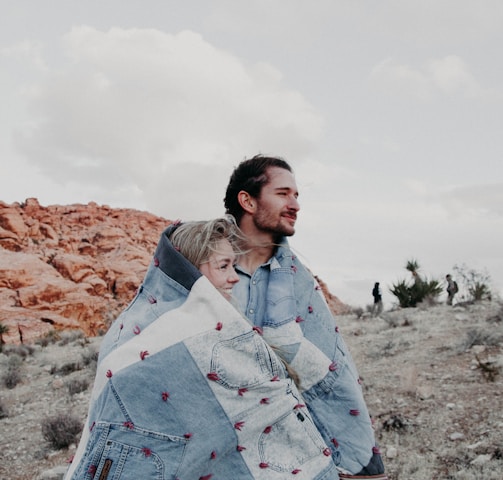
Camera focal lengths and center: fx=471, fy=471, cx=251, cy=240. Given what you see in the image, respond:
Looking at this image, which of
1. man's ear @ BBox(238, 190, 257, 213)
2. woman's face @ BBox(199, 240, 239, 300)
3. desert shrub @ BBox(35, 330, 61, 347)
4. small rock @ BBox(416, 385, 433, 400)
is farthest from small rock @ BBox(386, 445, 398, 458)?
desert shrub @ BBox(35, 330, 61, 347)

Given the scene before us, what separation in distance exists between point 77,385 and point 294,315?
25.5 ft

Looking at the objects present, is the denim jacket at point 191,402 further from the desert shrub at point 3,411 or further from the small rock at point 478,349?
the desert shrub at point 3,411

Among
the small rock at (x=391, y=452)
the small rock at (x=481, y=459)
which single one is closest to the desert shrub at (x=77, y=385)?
the small rock at (x=391, y=452)

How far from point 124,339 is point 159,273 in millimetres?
327

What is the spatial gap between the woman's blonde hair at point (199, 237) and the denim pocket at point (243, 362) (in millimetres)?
428

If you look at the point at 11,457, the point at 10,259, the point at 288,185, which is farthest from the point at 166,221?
the point at 288,185

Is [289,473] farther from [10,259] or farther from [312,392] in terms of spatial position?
[10,259]

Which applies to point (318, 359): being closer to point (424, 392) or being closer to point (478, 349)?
point (424, 392)

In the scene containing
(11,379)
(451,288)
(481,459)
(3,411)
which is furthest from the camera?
(451,288)

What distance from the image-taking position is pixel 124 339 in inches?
69.4

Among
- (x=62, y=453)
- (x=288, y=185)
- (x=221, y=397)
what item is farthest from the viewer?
(x=62, y=453)

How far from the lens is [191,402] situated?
1667 millimetres

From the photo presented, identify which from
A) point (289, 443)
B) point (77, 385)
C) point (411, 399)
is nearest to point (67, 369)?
point (77, 385)

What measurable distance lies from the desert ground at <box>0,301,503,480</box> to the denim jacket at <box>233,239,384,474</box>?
9.24 feet
